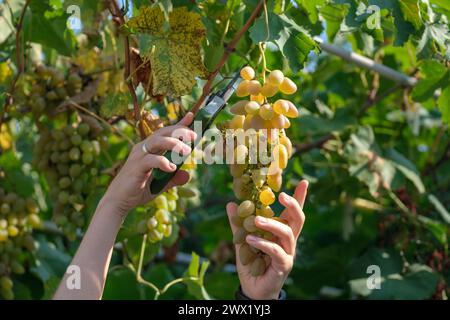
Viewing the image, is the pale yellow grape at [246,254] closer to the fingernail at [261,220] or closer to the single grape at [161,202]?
the fingernail at [261,220]

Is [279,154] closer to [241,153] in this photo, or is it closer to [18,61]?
[241,153]

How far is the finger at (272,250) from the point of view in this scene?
119 centimetres

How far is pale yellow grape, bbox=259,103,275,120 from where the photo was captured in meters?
1.22

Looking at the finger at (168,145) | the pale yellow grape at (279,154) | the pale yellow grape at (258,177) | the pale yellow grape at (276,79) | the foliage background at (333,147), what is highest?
the pale yellow grape at (276,79)

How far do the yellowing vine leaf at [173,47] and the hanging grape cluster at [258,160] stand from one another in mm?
118

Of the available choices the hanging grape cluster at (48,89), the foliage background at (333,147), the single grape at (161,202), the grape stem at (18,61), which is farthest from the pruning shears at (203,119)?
the hanging grape cluster at (48,89)

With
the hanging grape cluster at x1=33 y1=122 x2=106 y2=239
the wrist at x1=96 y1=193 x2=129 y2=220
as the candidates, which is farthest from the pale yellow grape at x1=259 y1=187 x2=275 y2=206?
the hanging grape cluster at x1=33 y1=122 x2=106 y2=239

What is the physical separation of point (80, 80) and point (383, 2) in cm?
74

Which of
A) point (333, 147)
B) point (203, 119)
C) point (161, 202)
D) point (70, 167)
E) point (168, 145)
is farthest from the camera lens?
point (333, 147)

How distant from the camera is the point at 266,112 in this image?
122cm

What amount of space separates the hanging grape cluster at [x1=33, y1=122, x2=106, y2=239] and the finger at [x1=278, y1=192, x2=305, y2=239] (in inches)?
25.3

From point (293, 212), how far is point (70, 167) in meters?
0.71

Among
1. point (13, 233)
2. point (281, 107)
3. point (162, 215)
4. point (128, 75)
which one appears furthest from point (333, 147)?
point (281, 107)
